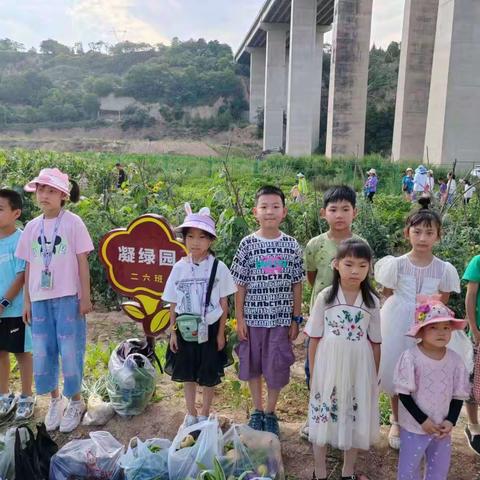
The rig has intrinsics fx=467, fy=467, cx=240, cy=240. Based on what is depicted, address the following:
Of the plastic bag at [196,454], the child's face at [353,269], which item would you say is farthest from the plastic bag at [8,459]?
the child's face at [353,269]

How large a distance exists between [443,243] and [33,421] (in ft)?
13.8

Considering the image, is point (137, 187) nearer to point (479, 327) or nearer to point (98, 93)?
point (479, 327)

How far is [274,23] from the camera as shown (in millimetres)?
33344

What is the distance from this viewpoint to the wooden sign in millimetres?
3006

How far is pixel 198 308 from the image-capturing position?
8.32ft

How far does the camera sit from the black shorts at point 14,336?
9.32 ft

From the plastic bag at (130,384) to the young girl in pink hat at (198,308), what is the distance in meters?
0.29

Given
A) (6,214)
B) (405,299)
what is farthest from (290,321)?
(6,214)

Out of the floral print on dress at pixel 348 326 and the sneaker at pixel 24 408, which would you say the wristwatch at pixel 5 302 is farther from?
the floral print on dress at pixel 348 326

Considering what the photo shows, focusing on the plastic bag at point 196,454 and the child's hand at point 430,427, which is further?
the plastic bag at point 196,454

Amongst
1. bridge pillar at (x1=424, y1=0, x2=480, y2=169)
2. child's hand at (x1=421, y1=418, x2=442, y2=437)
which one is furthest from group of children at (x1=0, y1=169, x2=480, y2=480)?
bridge pillar at (x1=424, y1=0, x2=480, y2=169)

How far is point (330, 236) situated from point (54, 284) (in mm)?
1590

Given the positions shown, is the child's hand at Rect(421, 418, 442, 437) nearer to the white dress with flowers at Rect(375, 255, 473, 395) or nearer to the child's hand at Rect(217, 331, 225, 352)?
the white dress with flowers at Rect(375, 255, 473, 395)

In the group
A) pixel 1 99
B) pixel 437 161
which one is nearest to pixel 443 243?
pixel 437 161
